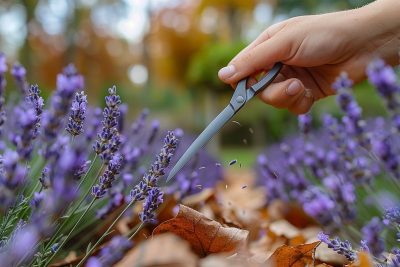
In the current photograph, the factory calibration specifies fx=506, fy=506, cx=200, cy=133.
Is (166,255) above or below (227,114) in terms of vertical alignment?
above

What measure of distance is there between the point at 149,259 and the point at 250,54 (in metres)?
0.82

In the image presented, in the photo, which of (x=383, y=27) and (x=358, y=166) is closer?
(x=358, y=166)

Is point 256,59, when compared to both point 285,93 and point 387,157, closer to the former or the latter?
point 285,93

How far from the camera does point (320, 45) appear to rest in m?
1.39

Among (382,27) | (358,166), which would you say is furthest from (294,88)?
(358,166)

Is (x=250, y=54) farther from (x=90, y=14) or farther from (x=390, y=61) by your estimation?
(x=90, y=14)

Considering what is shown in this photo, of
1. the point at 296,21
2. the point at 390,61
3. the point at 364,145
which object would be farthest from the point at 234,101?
the point at 390,61

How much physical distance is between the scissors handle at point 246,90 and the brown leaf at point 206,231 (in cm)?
29

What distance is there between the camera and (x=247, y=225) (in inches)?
73.5

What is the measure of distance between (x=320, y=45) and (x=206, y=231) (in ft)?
2.02

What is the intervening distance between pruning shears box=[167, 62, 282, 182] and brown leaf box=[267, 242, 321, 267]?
29 cm

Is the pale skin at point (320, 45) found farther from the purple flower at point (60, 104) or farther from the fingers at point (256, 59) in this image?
the purple flower at point (60, 104)

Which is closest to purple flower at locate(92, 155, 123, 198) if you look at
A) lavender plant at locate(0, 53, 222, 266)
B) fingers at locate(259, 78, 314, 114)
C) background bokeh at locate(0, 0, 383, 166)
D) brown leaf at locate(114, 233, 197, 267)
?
lavender plant at locate(0, 53, 222, 266)

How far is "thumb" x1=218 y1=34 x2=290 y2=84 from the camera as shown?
54.3 inches
